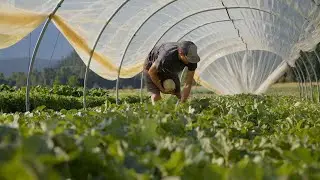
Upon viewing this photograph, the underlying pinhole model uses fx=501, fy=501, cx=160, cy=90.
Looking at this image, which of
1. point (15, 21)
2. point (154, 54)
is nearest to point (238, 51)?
point (154, 54)

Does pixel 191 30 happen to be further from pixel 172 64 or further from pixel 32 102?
pixel 172 64

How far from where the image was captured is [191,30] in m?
15.3

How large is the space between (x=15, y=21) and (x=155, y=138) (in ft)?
18.6

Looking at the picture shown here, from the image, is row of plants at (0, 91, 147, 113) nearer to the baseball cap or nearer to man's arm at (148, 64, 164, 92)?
man's arm at (148, 64, 164, 92)

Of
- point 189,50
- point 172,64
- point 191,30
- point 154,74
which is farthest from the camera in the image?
point 191,30

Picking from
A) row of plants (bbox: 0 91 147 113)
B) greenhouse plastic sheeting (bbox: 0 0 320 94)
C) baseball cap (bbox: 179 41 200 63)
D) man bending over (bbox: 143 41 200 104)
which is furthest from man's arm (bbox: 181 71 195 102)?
row of plants (bbox: 0 91 147 113)

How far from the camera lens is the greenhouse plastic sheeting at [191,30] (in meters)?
8.66

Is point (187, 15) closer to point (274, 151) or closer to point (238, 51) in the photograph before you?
point (238, 51)

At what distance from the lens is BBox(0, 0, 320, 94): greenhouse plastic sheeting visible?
8.66m

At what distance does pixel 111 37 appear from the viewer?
11.7 metres

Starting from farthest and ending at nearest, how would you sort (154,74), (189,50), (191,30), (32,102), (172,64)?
(191,30)
(32,102)
(172,64)
(154,74)
(189,50)

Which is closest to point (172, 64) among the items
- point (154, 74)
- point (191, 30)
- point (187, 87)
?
point (154, 74)

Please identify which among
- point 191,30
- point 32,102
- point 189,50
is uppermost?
point 191,30

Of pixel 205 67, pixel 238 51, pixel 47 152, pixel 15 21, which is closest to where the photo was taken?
pixel 47 152
